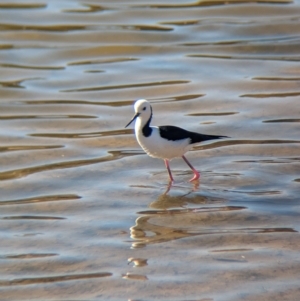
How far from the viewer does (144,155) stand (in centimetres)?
851

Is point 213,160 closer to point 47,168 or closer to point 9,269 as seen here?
point 47,168

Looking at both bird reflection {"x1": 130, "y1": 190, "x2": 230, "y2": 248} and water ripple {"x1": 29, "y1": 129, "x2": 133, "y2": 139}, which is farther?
water ripple {"x1": 29, "y1": 129, "x2": 133, "y2": 139}

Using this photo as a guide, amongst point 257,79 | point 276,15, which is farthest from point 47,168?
point 276,15

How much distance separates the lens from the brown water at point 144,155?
5.84 metres

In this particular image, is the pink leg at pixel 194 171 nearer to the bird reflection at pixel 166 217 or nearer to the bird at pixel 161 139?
the bird at pixel 161 139

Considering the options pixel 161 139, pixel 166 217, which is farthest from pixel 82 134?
pixel 166 217

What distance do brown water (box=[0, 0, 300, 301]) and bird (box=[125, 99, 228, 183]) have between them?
0.25 meters

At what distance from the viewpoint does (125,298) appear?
5.47 meters

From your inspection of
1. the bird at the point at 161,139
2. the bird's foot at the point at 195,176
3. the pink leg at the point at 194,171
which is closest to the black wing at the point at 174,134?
the bird at the point at 161,139

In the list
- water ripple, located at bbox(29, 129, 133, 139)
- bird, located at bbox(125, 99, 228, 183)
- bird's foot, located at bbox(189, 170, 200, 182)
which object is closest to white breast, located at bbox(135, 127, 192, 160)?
bird, located at bbox(125, 99, 228, 183)

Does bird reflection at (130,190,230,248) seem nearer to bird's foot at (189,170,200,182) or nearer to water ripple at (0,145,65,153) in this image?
bird's foot at (189,170,200,182)

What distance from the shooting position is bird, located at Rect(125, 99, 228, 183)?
774 cm

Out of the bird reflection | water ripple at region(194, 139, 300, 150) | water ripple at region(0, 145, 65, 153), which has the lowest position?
the bird reflection

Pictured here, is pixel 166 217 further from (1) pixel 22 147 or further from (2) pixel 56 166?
(1) pixel 22 147
